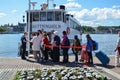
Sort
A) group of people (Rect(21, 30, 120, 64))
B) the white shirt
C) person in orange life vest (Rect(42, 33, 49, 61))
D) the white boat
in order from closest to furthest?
group of people (Rect(21, 30, 120, 64)), person in orange life vest (Rect(42, 33, 49, 61)), the white shirt, the white boat

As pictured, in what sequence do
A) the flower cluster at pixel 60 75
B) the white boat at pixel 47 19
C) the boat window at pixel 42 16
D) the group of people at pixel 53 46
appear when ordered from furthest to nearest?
1. the boat window at pixel 42 16
2. the white boat at pixel 47 19
3. the group of people at pixel 53 46
4. the flower cluster at pixel 60 75

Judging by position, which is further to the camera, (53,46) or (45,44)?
(45,44)

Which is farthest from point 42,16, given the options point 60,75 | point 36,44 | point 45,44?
point 60,75

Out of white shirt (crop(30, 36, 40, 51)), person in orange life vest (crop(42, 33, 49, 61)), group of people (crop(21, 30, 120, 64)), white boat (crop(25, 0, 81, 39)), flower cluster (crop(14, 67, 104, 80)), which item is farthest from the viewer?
white boat (crop(25, 0, 81, 39))

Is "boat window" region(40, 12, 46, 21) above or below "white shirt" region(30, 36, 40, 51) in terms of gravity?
above

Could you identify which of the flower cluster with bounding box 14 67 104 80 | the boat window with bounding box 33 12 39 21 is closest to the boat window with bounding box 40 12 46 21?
the boat window with bounding box 33 12 39 21

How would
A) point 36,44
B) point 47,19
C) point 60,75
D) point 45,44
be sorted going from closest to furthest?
point 60,75, point 45,44, point 36,44, point 47,19

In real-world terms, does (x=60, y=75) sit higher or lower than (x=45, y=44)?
lower

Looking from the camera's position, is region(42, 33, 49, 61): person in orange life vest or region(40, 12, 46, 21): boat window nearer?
region(42, 33, 49, 61): person in orange life vest

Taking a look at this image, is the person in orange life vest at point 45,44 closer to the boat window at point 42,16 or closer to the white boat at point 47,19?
the white boat at point 47,19

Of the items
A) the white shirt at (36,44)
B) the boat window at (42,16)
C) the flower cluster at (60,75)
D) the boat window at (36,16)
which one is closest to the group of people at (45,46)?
the white shirt at (36,44)

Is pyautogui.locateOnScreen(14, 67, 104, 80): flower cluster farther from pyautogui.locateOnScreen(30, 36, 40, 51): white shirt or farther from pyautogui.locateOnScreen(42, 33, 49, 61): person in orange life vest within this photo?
pyautogui.locateOnScreen(30, 36, 40, 51): white shirt

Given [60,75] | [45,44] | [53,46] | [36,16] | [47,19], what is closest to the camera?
[60,75]

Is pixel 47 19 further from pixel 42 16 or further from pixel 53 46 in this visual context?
pixel 53 46
